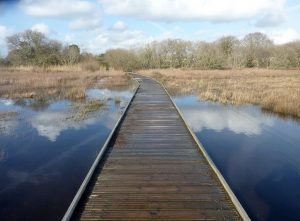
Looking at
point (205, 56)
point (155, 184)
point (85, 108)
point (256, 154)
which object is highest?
point (205, 56)

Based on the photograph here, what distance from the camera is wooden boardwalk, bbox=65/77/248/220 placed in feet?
16.8

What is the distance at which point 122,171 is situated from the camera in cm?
690

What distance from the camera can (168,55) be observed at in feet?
205

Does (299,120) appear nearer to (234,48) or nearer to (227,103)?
→ (227,103)

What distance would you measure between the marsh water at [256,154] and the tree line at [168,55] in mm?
36766

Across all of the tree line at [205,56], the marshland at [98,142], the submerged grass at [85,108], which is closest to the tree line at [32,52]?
the tree line at [205,56]

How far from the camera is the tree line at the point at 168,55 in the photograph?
4844 cm

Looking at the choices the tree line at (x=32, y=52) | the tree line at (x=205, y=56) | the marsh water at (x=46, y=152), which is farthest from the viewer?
the tree line at (x=205, y=56)

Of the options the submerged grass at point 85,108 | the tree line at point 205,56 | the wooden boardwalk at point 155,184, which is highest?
the tree line at point 205,56

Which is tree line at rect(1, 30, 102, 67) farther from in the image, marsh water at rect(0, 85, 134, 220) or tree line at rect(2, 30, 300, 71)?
marsh water at rect(0, 85, 134, 220)

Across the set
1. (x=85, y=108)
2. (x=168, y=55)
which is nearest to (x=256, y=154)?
(x=85, y=108)

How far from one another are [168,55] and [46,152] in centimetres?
5408

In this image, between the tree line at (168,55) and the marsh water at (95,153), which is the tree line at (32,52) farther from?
the marsh water at (95,153)

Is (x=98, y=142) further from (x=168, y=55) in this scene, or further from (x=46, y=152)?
(x=168, y=55)
